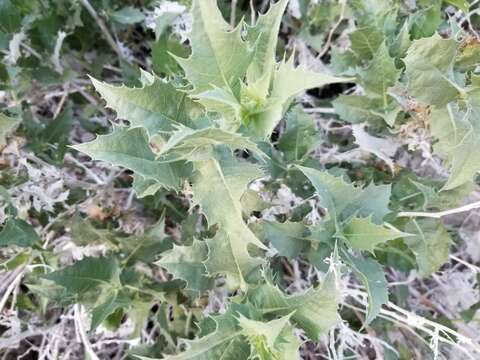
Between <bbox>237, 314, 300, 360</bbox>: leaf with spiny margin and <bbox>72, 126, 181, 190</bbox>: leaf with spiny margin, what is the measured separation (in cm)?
29

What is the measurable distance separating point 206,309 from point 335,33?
3.04 feet

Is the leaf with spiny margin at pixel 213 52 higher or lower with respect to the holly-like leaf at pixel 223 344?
higher

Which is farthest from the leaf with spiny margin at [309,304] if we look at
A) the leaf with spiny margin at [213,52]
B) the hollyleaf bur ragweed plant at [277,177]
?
the leaf with spiny margin at [213,52]

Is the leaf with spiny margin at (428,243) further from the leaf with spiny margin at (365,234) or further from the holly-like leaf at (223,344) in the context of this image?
the holly-like leaf at (223,344)

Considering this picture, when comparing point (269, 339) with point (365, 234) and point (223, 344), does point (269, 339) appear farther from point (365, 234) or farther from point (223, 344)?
point (365, 234)

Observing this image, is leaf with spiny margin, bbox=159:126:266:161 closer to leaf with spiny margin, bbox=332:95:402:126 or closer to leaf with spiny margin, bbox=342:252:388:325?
leaf with spiny margin, bbox=342:252:388:325

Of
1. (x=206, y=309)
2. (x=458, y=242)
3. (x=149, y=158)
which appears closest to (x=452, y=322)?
(x=458, y=242)

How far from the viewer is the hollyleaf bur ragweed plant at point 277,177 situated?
99cm

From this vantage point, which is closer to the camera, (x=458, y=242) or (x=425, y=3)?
(x=425, y=3)

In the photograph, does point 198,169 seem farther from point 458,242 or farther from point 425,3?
point 458,242

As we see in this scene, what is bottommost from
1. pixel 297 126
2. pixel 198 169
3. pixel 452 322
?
pixel 452 322

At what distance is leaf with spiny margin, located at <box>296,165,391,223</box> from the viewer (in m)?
1.15

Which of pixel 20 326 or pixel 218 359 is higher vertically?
pixel 218 359

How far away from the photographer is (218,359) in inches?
40.5
